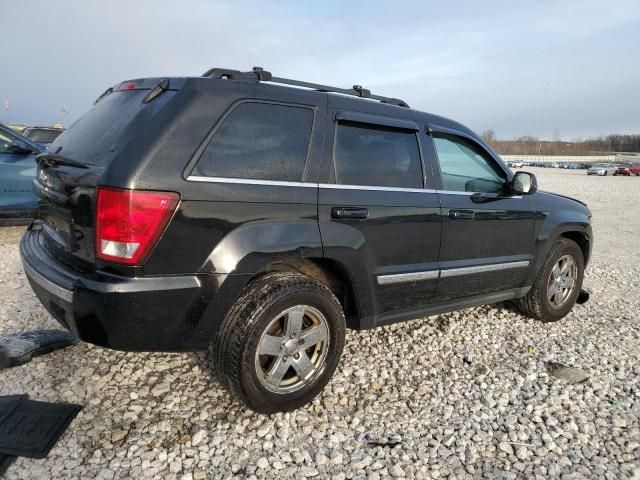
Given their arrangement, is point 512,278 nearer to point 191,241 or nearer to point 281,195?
point 281,195

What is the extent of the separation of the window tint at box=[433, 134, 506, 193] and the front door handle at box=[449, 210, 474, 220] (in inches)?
7.0

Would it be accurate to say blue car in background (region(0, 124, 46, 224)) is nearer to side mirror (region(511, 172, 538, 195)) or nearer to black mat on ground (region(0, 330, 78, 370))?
black mat on ground (region(0, 330, 78, 370))

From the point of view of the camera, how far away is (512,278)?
12.9 ft

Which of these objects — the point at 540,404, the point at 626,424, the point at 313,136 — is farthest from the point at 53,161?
the point at 626,424

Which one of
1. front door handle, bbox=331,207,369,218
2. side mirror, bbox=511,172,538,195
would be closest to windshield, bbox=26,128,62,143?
front door handle, bbox=331,207,369,218

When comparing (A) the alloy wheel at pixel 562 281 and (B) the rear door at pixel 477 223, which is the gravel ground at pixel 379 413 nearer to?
(A) the alloy wheel at pixel 562 281

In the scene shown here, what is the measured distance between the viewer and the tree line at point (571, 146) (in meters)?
106

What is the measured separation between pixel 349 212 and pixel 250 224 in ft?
2.14

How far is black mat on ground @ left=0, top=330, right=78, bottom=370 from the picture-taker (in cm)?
306

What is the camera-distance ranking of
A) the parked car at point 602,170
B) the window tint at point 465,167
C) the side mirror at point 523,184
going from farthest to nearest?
the parked car at point 602,170 → the side mirror at point 523,184 → the window tint at point 465,167

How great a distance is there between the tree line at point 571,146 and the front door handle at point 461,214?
353 feet

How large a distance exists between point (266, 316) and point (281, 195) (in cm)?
66

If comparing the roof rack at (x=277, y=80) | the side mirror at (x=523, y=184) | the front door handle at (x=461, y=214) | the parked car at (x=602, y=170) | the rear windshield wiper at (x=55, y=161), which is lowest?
the parked car at (x=602, y=170)

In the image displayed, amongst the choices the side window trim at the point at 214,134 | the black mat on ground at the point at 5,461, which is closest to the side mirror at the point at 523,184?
the side window trim at the point at 214,134
